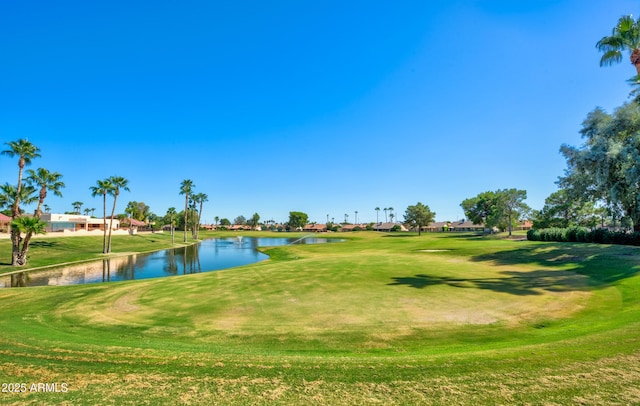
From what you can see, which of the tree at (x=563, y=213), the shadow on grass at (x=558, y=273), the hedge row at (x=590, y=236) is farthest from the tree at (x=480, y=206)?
the shadow on grass at (x=558, y=273)

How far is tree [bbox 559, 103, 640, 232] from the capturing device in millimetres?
24759

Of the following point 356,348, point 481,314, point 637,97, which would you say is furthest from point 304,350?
point 637,97

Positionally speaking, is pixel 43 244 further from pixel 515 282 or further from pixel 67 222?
pixel 515 282

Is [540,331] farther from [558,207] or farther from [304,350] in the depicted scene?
[558,207]

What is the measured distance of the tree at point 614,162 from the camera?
2476 centimetres

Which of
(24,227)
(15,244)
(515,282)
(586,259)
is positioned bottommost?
(515,282)

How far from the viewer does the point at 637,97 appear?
2453cm

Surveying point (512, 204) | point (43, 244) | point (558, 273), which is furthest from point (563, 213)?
point (43, 244)

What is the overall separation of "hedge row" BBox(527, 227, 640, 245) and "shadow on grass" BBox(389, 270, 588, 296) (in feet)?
51.5

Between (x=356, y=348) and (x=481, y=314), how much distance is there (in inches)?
252

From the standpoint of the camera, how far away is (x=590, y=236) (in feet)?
124

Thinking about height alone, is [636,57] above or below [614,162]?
above

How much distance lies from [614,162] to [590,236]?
16312mm

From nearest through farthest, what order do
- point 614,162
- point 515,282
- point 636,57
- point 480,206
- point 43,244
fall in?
point 515,282, point 636,57, point 614,162, point 43,244, point 480,206
